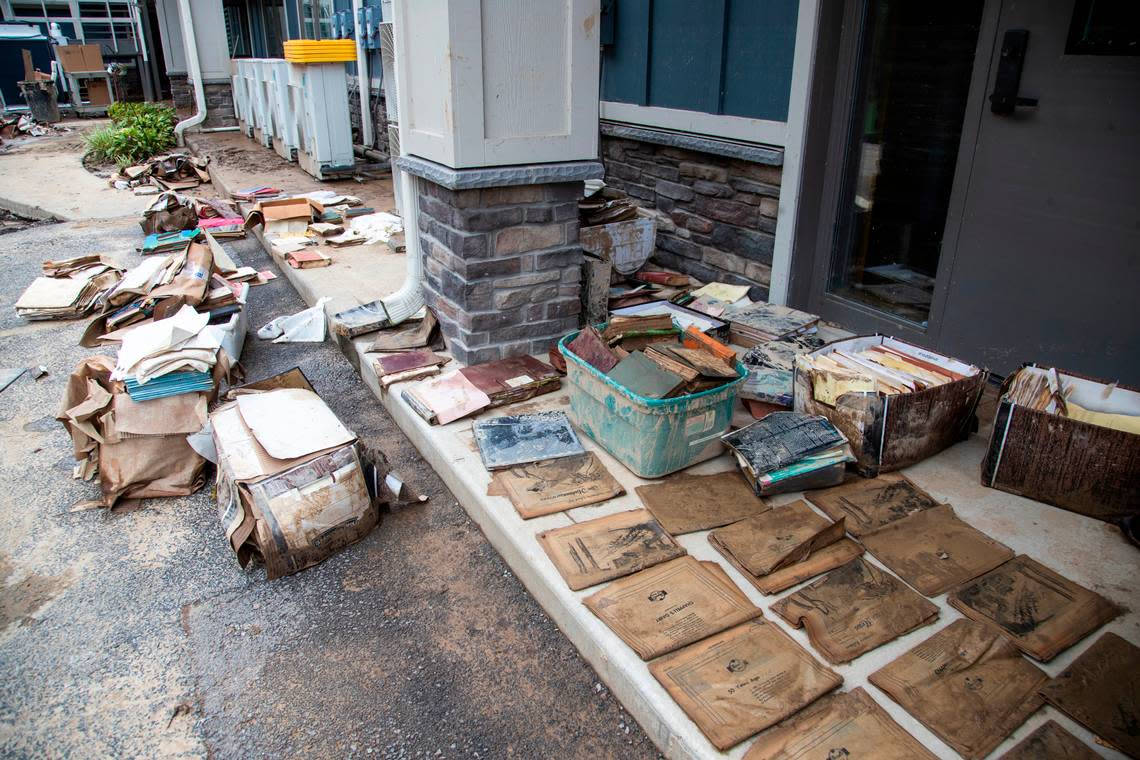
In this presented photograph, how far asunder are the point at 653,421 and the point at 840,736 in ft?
4.03

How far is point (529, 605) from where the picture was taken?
2572 millimetres

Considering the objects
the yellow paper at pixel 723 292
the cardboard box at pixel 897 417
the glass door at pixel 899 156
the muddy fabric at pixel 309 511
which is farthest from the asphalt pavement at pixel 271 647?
the glass door at pixel 899 156

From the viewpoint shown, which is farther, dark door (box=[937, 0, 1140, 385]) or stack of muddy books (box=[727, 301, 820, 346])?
stack of muddy books (box=[727, 301, 820, 346])

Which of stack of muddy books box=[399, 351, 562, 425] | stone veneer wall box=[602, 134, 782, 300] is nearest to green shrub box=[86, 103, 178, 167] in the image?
stone veneer wall box=[602, 134, 782, 300]

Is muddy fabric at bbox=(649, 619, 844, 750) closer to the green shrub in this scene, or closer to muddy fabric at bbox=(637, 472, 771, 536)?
muddy fabric at bbox=(637, 472, 771, 536)

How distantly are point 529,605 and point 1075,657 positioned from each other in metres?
1.64

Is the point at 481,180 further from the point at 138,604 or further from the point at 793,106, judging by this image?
the point at 138,604

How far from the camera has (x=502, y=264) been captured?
369cm

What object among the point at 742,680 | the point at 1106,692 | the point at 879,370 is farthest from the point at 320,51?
the point at 1106,692

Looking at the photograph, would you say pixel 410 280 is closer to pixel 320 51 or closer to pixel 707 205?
pixel 707 205

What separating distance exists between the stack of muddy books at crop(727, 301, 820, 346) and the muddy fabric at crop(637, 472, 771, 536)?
130cm

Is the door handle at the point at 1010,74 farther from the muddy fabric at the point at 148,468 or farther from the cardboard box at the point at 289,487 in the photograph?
the muddy fabric at the point at 148,468

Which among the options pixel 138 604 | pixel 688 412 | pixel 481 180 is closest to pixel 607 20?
pixel 481 180

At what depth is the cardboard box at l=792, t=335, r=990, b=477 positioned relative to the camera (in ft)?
9.39
